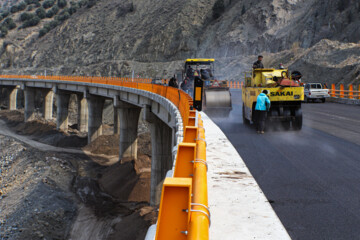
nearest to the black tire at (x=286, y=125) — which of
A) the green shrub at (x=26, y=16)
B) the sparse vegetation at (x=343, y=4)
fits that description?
the sparse vegetation at (x=343, y=4)

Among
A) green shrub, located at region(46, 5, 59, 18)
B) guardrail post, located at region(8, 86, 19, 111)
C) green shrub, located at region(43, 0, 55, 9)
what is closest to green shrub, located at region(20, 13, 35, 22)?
green shrub, located at region(46, 5, 59, 18)

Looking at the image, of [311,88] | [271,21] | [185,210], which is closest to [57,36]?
[271,21]

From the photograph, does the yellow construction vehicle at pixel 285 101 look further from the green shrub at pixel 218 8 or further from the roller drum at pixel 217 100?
the green shrub at pixel 218 8

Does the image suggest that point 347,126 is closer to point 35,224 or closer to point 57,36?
point 35,224

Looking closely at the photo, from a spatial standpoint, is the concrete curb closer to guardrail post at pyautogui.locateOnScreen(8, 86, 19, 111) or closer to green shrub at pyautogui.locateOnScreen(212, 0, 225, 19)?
green shrub at pyautogui.locateOnScreen(212, 0, 225, 19)

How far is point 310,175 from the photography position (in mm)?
8383

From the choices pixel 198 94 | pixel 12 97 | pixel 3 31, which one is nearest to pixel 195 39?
pixel 12 97

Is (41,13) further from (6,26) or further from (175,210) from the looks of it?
(175,210)

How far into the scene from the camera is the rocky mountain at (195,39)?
49625mm

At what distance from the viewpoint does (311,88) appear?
111 ft

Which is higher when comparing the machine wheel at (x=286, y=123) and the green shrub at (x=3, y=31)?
the green shrub at (x=3, y=31)

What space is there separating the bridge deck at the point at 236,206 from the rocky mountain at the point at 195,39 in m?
34.0

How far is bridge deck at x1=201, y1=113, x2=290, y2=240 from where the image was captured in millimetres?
4059

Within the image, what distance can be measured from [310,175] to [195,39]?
247 feet
